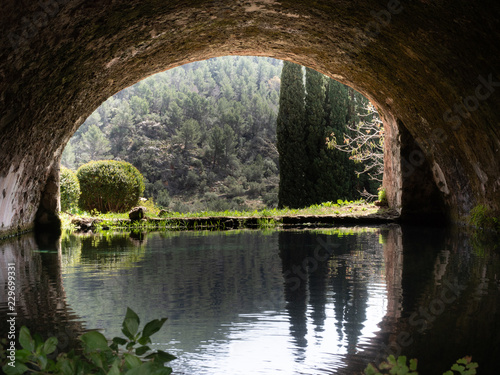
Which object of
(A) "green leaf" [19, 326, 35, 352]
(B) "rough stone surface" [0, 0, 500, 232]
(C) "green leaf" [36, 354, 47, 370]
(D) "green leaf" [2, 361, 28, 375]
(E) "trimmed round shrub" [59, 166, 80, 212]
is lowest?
(D) "green leaf" [2, 361, 28, 375]

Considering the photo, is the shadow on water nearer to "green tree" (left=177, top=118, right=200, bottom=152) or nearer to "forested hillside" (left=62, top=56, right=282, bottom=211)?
"forested hillside" (left=62, top=56, right=282, bottom=211)

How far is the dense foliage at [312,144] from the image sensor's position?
62.4 ft

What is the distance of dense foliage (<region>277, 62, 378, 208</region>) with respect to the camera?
19031mm

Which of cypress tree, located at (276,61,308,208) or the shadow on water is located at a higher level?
cypress tree, located at (276,61,308,208)

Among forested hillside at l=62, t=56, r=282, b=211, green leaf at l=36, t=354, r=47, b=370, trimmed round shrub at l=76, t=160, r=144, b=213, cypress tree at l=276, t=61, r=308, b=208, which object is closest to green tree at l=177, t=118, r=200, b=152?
forested hillside at l=62, t=56, r=282, b=211

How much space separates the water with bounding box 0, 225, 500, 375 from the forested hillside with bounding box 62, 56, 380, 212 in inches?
848

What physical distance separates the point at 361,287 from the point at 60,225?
8.47 m

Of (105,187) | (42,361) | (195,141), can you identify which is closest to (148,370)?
(42,361)

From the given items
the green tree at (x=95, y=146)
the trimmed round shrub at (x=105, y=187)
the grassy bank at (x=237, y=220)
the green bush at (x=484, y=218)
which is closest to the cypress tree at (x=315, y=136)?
the trimmed round shrub at (x=105, y=187)

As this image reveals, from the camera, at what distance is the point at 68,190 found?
15.2 m

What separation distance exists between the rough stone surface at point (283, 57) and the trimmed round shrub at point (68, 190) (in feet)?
14.5

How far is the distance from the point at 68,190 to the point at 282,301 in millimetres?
12731

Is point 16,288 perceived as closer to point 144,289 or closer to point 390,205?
point 144,289

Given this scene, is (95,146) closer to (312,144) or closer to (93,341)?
(312,144)
